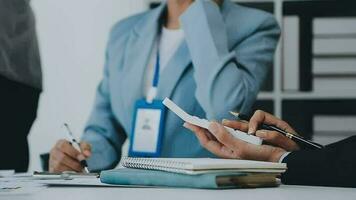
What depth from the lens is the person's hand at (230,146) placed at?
1328mm

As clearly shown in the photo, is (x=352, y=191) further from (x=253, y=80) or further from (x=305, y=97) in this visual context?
(x=305, y=97)

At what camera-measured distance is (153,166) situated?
1133mm

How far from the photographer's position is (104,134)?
7.26 feet

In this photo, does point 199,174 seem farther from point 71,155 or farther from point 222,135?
point 71,155

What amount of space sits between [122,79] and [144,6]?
583mm

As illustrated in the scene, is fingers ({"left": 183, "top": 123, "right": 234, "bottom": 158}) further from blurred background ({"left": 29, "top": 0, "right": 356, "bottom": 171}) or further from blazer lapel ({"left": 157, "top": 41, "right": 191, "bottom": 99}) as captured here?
blurred background ({"left": 29, "top": 0, "right": 356, "bottom": 171})

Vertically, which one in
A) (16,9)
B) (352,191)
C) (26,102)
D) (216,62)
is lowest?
(352,191)

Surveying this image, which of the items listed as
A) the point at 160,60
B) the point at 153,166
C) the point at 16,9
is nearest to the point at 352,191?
the point at 153,166

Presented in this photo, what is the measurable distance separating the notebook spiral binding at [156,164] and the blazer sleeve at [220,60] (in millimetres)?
820

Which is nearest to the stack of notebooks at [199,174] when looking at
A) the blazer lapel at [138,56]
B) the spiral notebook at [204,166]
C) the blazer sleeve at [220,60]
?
the spiral notebook at [204,166]

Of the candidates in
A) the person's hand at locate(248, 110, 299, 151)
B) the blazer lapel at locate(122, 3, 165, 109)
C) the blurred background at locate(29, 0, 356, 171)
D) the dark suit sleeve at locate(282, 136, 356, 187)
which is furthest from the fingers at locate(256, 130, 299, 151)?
the blurred background at locate(29, 0, 356, 171)

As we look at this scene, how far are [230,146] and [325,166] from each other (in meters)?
0.25

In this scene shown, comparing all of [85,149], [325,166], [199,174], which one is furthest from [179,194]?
[85,149]

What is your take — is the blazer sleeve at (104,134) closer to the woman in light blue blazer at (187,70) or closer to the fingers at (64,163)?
the woman in light blue blazer at (187,70)
